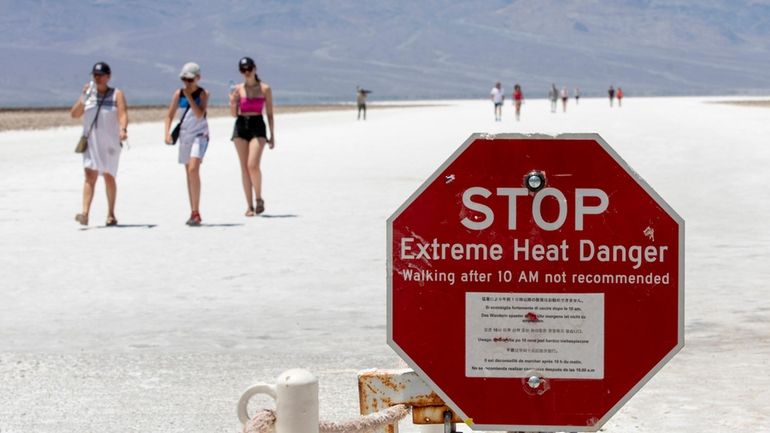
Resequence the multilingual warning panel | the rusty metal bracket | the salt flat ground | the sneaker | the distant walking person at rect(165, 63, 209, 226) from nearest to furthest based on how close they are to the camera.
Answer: the multilingual warning panel < the rusty metal bracket < the salt flat ground < the sneaker < the distant walking person at rect(165, 63, 209, 226)

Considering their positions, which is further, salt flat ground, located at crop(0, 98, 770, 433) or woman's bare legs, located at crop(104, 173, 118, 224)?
woman's bare legs, located at crop(104, 173, 118, 224)

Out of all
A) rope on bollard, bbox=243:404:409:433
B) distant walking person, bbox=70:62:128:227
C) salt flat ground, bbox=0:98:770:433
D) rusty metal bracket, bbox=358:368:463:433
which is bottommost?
salt flat ground, bbox=0:98:770:433

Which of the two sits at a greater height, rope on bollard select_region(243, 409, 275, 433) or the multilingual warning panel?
the multilingual warning panel

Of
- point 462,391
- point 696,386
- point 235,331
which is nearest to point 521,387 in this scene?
point 462,391

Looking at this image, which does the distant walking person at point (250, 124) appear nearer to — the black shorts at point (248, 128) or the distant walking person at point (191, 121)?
the black shorts at point (248, 128)

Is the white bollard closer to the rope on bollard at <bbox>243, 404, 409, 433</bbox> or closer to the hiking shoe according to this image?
the rope on bollard at <bbox>243, 404, 409, 433</bbox>

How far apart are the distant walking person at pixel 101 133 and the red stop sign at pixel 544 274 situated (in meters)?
10.2

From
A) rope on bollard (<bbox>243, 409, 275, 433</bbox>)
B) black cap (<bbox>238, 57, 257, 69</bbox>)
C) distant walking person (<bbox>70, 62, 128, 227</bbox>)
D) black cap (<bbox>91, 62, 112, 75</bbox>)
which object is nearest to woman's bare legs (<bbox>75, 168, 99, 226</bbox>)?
distant walking person (<bbox>70, 62, 128, 227</bbox>)

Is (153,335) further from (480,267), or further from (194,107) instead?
(194,107)

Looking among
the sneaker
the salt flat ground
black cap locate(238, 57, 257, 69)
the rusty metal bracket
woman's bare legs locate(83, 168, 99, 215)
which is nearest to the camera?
the rusty metal bracket

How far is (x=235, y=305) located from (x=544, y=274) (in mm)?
5370

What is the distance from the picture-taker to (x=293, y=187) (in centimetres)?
1877

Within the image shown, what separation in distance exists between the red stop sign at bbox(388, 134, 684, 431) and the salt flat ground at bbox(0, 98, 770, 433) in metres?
1.99

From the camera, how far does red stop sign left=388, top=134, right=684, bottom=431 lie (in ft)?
12.1
